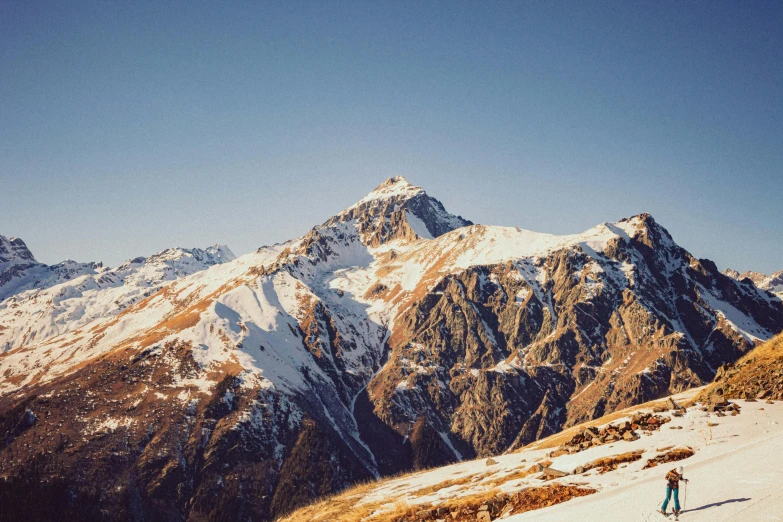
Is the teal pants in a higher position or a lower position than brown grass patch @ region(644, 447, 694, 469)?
higher

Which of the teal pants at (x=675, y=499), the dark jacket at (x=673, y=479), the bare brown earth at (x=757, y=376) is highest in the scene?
the dark jacket at (x=673, y=479)

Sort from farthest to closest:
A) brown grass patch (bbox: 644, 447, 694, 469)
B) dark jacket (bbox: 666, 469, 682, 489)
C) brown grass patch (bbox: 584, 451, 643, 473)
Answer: brown grass patch (bbox: 584, 451, 643, 473)
brown grass patch (bbox: 644, 447, 694, 469)
dark jacket (bbox: 666, 469, 682, 489)

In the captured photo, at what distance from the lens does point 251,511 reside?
126m

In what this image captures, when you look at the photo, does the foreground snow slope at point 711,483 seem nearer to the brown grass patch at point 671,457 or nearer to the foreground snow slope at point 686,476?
the foreground snow slope at point 686,476

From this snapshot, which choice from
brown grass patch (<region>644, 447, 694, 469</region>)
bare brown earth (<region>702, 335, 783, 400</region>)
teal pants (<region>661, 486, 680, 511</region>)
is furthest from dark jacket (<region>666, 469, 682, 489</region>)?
bare brown earth (<region>702, 335, 783, 400</region>)

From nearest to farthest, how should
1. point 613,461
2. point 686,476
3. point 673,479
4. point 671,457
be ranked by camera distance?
point 673,479, point 686,476, point 671,457, point 613,461

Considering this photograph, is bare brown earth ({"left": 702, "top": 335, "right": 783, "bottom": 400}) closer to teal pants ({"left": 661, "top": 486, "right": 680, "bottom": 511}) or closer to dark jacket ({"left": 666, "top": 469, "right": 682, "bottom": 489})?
dark jacket ({"left": 666, "top": 469, "right": 682, "bottom": 489})

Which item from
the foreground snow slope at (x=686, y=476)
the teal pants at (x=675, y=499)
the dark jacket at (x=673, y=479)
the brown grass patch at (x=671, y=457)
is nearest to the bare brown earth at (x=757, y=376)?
the foreground snow slope at (x=686, y=476)

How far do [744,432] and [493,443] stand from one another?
571ft

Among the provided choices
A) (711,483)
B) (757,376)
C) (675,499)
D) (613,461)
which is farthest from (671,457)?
(757,376)

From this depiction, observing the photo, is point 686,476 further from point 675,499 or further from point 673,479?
point 675,499

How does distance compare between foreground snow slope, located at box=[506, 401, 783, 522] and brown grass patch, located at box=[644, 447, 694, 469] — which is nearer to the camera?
foreground snow slope, located at box=[506, 401, 783, 522]

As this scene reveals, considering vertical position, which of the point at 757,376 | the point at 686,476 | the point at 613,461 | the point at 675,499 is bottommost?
the point at 757,376

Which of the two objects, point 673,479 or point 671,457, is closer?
point 673,479
